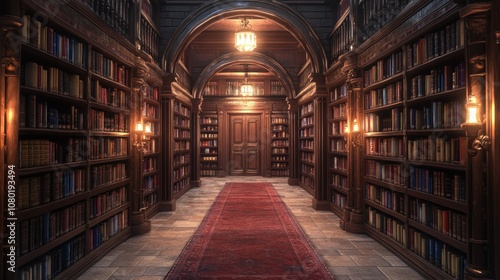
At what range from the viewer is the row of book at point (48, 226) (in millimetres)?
3058

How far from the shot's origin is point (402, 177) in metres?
4.61

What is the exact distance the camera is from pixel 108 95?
16.5 feet

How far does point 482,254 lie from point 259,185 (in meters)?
9.98

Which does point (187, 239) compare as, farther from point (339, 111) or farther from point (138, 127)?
point (339, 111)

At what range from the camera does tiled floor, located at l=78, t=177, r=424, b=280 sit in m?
4.10

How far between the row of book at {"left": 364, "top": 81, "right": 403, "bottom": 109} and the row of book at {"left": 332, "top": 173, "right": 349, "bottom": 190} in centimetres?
183

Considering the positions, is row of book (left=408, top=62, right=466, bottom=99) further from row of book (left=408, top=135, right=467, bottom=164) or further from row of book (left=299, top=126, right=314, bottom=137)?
row of book (left=299, top=126, right=314, bottom=137)

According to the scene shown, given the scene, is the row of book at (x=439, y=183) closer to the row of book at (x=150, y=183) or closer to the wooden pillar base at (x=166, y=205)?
A: the row of book at (x=150, y=183)

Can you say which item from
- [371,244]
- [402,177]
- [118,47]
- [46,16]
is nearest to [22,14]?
[46,16]

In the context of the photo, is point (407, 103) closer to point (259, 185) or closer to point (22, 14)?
point (22, 14)

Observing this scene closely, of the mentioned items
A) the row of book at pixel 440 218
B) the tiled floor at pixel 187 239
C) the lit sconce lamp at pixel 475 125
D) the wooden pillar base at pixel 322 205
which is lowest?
the tiled floor at pixel 187 239

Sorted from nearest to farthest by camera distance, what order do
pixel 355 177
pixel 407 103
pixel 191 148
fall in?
pixel 407 103
pixel 355 177
pixel 191 148

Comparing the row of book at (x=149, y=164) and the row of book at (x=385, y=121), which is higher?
the row of book at (x=385, y=121)

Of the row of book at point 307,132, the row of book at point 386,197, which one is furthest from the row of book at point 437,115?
the row of book at point 307,132
